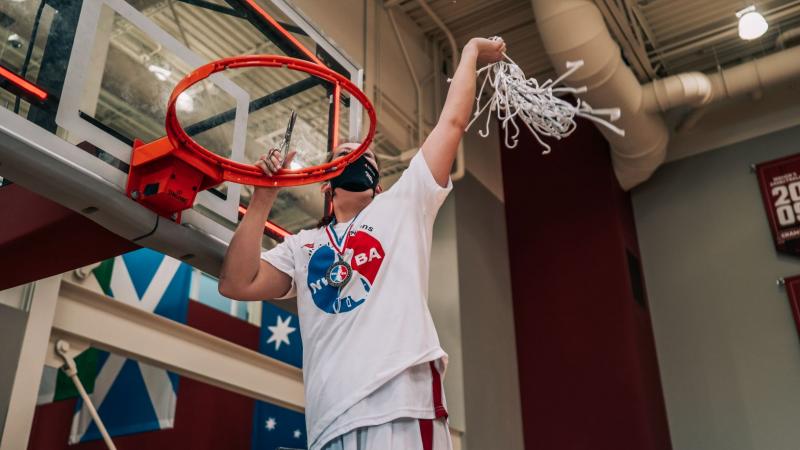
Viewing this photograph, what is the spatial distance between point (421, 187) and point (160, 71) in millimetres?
1028

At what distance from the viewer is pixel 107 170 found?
64.1 inches

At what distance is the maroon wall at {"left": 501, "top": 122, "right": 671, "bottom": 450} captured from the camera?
4949 mm

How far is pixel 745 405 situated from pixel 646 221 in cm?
153

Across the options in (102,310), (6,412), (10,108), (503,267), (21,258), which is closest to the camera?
(10,108)

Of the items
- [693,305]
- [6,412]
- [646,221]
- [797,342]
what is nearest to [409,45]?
[646,221]

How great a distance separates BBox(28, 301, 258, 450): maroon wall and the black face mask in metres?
3.21

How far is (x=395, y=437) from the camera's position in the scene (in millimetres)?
1233

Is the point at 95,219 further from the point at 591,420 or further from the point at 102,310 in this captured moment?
the point at 591,420

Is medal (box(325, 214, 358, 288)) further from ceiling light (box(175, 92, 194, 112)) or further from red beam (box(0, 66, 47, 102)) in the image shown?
red beam (box(0, 66, 47, 102))

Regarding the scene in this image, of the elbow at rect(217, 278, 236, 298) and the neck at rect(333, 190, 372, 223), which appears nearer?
the elbow at rect(217, 278, 236, 298)

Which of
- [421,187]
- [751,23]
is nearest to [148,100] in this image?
[421,187]

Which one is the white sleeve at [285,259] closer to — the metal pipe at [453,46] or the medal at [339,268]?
the medal at [339,268]

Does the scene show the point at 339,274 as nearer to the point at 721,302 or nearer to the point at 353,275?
the point at 353,275

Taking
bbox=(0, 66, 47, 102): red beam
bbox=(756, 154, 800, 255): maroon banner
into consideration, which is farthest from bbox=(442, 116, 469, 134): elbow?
bbox=(756, 154, 800, 255): maroon banner
